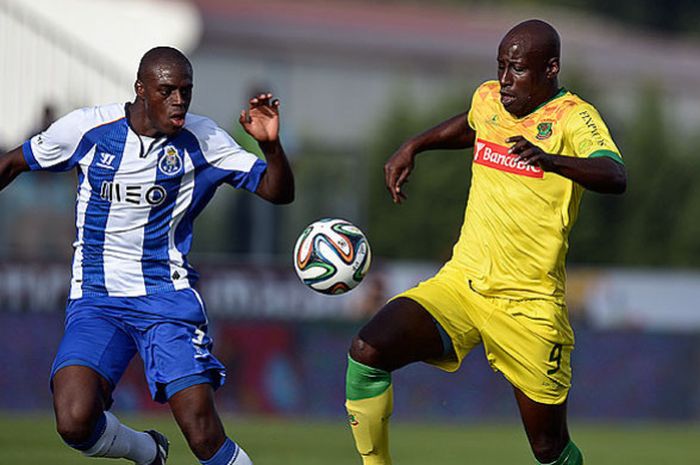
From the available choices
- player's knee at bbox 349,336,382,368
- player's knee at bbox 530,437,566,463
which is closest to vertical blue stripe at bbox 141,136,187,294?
player's knee at bbox 349,336,382,368

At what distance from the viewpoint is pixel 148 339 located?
747 cm

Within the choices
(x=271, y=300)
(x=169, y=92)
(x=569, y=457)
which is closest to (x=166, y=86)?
(x=169, y=92)

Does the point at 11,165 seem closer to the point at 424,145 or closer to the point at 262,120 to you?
the point at 262,120

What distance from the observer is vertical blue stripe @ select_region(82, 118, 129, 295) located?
7594 mm

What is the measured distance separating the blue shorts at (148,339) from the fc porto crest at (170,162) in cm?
68

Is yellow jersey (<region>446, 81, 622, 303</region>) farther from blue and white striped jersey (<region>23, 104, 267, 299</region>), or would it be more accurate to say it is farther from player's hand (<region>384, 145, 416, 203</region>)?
blue and white striped jersey (<region>23, 104, 267, 299</region>)

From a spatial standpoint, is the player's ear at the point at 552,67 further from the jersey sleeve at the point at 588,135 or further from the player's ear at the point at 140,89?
the player's ear at the point at 140,89

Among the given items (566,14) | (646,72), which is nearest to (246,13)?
(646,72)

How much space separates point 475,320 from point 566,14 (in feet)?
206

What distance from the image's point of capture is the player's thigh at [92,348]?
23.8 feet

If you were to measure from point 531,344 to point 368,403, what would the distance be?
0.99 m

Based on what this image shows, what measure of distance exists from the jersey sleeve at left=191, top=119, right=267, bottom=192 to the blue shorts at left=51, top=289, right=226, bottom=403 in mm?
699

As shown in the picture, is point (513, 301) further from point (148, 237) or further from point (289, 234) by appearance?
point (289, 234)

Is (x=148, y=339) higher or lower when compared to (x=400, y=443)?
higher
